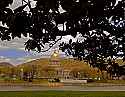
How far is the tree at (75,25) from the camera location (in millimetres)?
3061

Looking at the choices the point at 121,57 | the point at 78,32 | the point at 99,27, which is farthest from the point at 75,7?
the point at 121,57

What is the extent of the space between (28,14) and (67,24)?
36cm

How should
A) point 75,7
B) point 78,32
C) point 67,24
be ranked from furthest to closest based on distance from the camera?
point 78,32 → point 67,24 → point 75,7

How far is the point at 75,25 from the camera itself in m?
3.68

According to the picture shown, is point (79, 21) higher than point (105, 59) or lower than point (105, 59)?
higher

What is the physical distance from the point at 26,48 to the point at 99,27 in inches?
29.8

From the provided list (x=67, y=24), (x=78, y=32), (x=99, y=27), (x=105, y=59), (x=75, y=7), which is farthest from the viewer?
(x=105, y=59)

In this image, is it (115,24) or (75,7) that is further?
(115,24)

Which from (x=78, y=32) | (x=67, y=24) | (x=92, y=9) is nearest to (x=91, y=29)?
(x=78, y=32)

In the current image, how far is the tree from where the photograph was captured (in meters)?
3.06

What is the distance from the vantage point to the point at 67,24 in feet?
11.7

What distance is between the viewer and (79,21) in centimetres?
364

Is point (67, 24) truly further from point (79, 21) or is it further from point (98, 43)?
point (98, 43)

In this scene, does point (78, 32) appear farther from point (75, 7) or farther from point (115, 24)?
point (75, 7)
